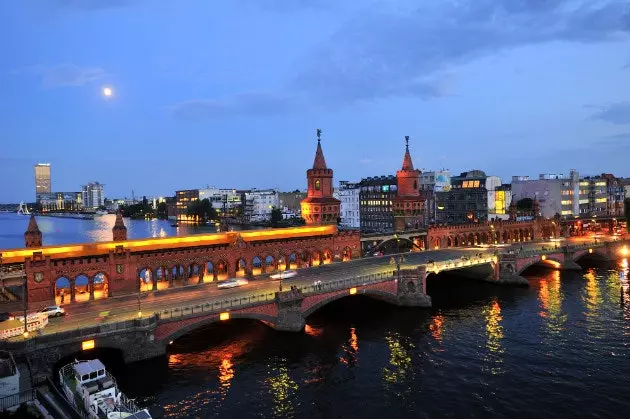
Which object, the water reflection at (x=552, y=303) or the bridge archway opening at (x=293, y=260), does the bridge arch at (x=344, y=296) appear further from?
the water reflection at (x=552, y=303)

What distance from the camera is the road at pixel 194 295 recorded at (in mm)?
52266

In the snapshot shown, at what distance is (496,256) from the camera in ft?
302

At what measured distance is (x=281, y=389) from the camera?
4609 cm

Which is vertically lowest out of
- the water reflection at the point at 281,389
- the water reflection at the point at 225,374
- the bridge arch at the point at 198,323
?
the water reflection at the point at 281,389

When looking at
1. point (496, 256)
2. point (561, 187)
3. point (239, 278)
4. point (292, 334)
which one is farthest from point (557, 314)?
point (561, 187)

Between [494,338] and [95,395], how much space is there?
149 ft

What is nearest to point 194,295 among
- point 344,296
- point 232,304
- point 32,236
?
point 232,304

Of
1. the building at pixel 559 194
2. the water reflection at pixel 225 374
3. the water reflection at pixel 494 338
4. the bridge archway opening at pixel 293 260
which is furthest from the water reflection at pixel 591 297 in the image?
the building at pixel 559 194

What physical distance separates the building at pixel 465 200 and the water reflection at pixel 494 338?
336 feet

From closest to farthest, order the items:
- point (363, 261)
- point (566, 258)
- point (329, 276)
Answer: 1. point (329, 276)
2. point (363, 261)
3. point (566, 258)

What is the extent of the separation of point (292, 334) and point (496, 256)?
49.5m

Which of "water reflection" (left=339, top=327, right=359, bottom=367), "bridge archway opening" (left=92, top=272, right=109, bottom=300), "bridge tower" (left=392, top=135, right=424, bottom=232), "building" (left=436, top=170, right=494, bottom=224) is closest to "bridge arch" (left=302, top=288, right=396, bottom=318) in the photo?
"water reflection" (left=339, top=327, right=359, bottom=367)

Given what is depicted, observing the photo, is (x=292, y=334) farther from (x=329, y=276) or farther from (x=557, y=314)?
(x=557, y=314)

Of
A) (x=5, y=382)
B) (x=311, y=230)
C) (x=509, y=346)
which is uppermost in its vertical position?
(x=311, y=230)
